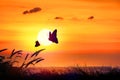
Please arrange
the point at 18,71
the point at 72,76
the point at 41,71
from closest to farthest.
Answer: the point at 72,76 < the point at 41,71 < the point at 18,71

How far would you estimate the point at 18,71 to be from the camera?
10828 millimetres

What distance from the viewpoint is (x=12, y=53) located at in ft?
33.1

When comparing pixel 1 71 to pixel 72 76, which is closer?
pixel 72 76

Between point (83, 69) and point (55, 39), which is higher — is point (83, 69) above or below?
below

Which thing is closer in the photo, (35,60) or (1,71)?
(35,60)

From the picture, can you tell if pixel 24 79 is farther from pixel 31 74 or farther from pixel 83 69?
→ pixel 83 69

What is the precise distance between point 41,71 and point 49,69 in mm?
272

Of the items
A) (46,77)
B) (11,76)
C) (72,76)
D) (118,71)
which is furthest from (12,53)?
(118,71)

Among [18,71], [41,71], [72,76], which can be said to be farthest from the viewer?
[18,71]

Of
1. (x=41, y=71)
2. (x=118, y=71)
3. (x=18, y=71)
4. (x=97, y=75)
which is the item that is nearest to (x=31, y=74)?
(x=41, y=71)

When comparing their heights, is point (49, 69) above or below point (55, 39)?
below

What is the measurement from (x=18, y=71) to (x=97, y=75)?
111 inches

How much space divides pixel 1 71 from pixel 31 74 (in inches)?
44.2

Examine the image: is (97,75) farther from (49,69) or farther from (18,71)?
(18,71)
